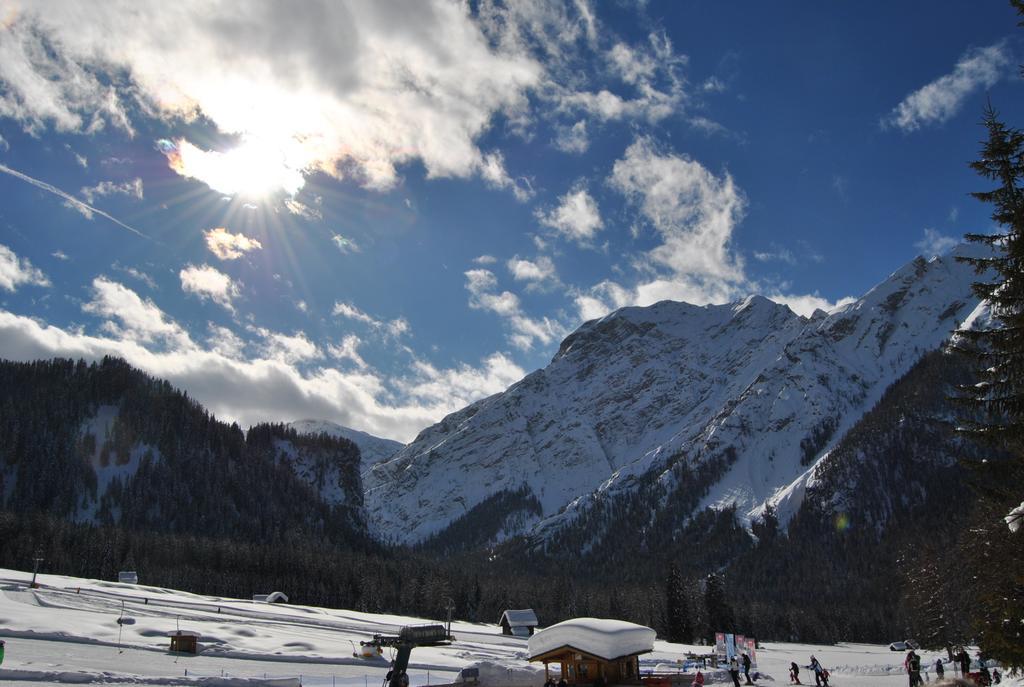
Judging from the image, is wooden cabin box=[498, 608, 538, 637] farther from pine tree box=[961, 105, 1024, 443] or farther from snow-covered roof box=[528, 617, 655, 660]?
pine tree box=[961, 105, 1024, 443]

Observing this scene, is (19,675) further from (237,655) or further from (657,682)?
(657,682)

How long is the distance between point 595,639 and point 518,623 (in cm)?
6417

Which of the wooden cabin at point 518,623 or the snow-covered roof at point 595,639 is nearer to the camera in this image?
the snow-covered roof at point 595,639

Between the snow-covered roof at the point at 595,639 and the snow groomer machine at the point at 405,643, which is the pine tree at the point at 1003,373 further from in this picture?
the snow groomer machine at the point at 405,643

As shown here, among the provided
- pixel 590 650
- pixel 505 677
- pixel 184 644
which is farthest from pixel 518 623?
pixel 590 650

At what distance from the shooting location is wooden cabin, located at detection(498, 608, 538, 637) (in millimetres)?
95350

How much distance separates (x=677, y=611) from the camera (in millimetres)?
98875

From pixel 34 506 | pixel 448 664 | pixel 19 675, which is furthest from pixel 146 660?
pixel 34 506

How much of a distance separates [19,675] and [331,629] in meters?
40.1

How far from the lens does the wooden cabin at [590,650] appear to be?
36.2m

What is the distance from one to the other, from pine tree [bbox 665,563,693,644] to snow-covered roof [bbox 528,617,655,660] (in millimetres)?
64972

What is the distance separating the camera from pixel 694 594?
111m

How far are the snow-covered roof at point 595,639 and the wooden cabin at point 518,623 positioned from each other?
196 ft

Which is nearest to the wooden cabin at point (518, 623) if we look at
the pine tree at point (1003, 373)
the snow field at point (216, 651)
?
the snow field at point (216, 651)
